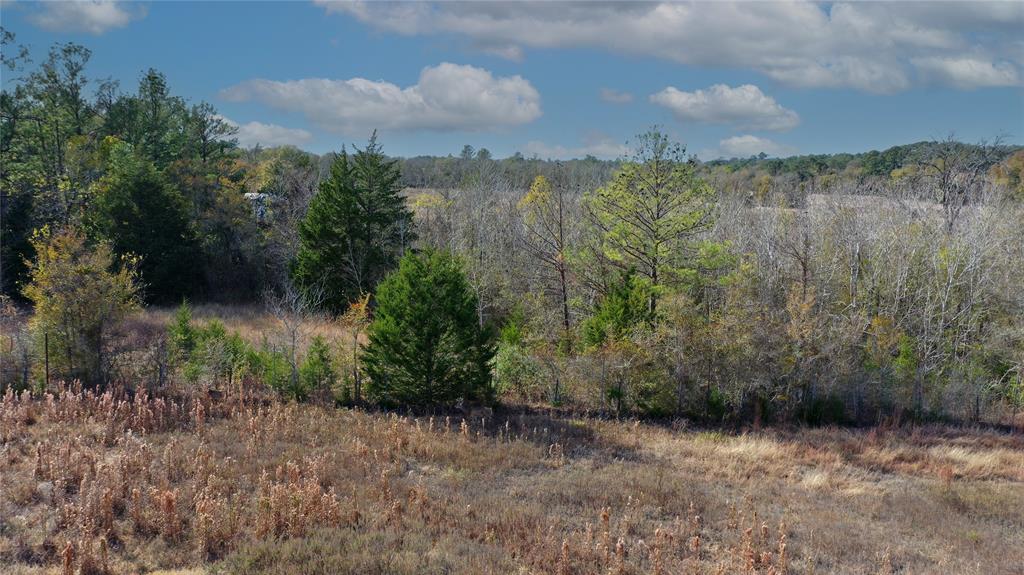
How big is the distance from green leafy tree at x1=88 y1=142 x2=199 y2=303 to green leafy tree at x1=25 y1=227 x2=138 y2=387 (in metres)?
18.2

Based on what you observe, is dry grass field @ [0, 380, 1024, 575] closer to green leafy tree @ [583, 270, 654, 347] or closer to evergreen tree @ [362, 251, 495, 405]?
evergreen tree @ [362, 251, 495, 405]

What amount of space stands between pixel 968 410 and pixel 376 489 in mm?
18587

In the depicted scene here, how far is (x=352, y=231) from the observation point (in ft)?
113

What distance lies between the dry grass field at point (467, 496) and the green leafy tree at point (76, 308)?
7.14ft

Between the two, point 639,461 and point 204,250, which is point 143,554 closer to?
point 639,461

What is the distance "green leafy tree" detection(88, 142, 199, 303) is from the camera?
3409 centimetres

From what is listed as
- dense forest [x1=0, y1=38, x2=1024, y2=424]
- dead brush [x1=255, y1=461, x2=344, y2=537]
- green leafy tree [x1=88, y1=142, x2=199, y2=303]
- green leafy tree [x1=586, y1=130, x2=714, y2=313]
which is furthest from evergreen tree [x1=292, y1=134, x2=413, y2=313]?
dead brush [x1=255, y1=461, x2=344, y2=537]

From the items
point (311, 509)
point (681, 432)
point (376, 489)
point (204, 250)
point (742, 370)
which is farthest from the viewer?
point (204, 250)

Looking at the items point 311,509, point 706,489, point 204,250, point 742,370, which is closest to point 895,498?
point 706,489

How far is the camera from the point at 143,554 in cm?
850

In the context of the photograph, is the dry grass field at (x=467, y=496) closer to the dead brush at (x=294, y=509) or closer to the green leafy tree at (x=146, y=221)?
the dead brush at (x=294, y=509)

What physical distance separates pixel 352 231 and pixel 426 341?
19068 mm

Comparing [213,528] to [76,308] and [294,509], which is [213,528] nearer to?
[294,509]

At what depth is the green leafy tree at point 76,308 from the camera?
16297 millimetres
